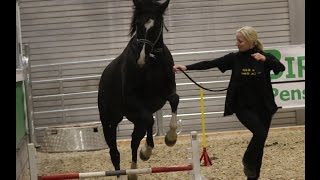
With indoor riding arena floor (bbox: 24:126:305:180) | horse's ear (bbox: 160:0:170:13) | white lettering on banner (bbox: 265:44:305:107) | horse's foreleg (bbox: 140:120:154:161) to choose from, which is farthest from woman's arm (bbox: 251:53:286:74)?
white lettering on banner (bbox: 265:44:305:107)

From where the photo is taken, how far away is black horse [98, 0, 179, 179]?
3652mm

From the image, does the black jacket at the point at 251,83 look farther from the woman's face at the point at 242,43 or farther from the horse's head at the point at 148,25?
the horse's head at the point at 148,25

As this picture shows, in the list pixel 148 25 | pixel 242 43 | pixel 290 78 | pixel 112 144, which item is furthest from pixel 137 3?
pixel 290 78

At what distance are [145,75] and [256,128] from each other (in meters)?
0.96

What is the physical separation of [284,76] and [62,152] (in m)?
3.74

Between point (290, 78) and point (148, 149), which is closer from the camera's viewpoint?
point (148, 149)

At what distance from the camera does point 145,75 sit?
3.92 meters

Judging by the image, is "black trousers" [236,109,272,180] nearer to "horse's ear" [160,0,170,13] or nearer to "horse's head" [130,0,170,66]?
"horse's head" [130,0,170,66]

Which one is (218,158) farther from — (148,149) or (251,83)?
(251,83)

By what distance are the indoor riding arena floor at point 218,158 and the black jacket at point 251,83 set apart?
149cm

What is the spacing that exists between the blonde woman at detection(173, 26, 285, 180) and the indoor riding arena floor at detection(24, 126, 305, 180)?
4.50ft

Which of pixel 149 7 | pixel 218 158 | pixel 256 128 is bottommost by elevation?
pixel 218 158
